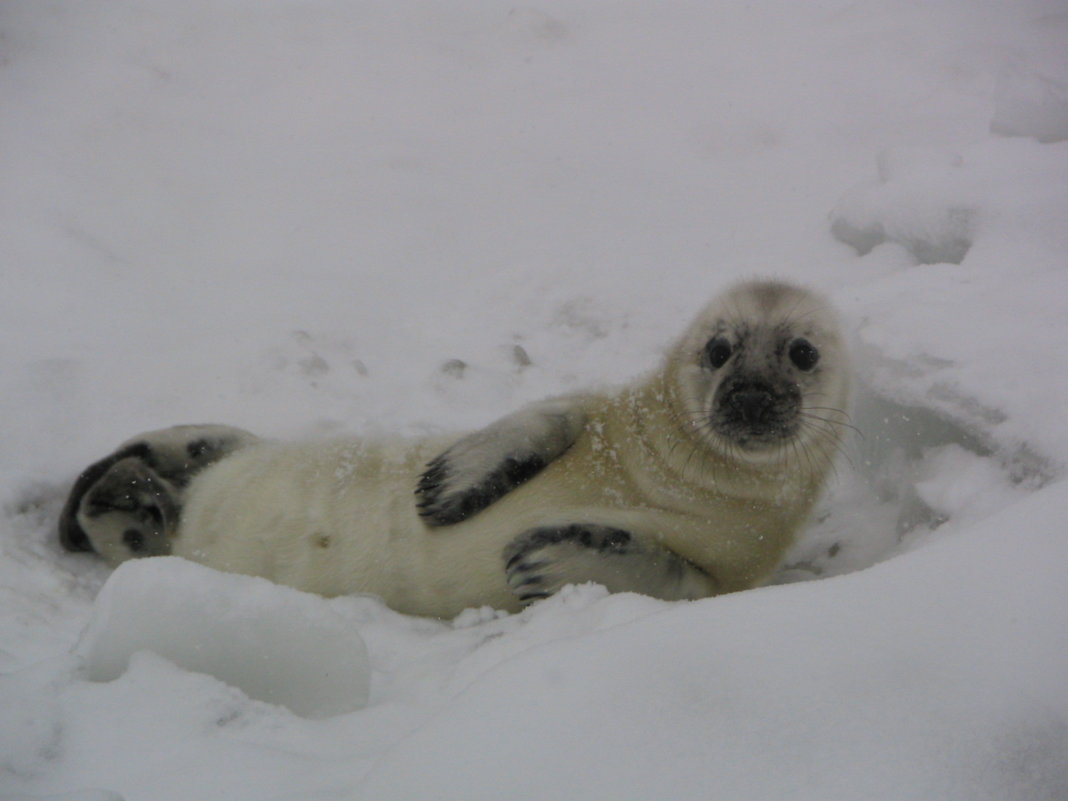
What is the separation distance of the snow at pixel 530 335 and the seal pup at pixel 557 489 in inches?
7.2

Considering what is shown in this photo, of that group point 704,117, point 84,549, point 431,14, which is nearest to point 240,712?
point 84,549

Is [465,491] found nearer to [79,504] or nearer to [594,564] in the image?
[594,564]

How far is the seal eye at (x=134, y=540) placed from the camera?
304cm

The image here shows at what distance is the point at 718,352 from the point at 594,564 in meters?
0.93

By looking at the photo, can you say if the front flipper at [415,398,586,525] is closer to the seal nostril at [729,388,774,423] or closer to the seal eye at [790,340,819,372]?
the seal nostril at [729,388,774,423]

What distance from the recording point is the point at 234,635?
2.00m

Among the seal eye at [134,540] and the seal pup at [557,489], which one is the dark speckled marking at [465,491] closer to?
the seal pup at [557,489]

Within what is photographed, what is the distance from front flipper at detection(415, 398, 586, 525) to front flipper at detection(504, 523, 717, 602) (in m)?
0.25

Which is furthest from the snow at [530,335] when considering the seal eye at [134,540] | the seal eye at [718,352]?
the seal eye at [718,352]

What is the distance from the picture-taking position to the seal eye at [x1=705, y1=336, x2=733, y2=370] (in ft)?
10.0

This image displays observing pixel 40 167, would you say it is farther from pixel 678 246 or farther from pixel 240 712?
pixel 240 712

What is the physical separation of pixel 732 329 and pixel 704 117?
11.0 ft

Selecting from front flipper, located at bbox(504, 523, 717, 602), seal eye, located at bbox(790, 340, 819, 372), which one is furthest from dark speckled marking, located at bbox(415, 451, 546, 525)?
seal eye, located at bbox(790, 340, 819, 372)

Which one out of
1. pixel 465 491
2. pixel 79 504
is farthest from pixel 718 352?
pixel 79 504
